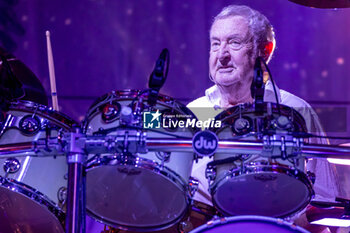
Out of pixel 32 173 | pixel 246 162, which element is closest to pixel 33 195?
pixel 32 173

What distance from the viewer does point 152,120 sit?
1477 mm

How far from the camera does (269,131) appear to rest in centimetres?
139

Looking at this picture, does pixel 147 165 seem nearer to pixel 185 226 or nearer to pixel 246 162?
pixel 246 162

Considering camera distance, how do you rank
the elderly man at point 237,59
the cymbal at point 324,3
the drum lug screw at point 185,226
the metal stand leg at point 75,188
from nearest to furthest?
1. the metal stand leg at point 75,188
2. the drum lug screw at point 185,226
3. the cymbal at point 324,3
4. the elderly man at point 237,59

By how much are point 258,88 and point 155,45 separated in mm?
1308

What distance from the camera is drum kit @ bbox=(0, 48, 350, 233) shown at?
1.33m

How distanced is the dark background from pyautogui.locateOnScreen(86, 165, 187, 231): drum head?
1063 mm

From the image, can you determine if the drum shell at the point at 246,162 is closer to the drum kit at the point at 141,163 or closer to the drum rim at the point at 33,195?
the drum kit at the point at 141,163

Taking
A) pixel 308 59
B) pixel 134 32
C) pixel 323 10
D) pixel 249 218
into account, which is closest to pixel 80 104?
pixel 134 32

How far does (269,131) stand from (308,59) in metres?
1.33

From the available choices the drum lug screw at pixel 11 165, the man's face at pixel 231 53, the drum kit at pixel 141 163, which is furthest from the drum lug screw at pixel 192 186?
the man's face at pixel 231 53

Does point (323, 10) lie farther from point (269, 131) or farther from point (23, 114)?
point (23, 114)

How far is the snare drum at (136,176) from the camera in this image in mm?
1442

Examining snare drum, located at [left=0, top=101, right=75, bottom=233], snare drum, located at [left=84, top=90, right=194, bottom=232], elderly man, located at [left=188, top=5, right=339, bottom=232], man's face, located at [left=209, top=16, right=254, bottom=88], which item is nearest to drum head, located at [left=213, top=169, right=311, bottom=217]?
snare drum, located at [left=84, top=90, right=194, bottom=232]
